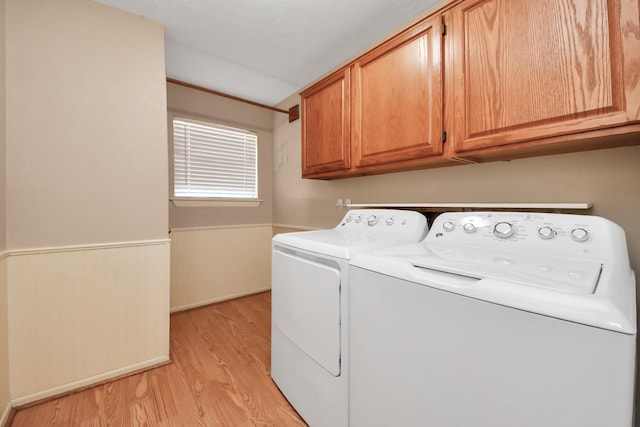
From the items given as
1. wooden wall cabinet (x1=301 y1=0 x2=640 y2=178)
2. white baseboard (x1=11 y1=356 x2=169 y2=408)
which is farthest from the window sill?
wooden wall cabinet (x1=301 y1=0 x2=640 y2=178)

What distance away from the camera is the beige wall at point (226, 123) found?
269cm

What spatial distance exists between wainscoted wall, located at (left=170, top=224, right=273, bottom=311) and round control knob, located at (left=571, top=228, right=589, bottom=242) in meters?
2.85

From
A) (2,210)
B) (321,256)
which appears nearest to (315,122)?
(321,256)

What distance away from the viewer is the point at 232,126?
9.92ft

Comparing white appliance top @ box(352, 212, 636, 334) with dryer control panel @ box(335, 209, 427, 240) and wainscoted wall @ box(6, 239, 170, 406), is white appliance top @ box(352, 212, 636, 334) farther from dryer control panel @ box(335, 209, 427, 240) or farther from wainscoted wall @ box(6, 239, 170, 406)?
wainscoted wall @ box(6, 239, 170, 406)

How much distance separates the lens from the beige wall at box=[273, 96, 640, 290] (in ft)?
3.53

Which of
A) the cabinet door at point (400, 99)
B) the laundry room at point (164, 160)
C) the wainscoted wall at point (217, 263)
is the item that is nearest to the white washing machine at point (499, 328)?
the laundry room at point (164, 160)

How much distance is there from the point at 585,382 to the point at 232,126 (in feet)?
10.5

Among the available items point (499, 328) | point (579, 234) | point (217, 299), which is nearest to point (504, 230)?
point (579, 234)

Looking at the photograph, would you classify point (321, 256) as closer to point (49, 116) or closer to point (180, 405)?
point (180, 405)

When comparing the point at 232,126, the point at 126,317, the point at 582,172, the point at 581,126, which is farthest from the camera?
the point at 232,126

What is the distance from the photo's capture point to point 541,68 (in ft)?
3.33

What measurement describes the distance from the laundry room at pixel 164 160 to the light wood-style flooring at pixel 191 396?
1 cm

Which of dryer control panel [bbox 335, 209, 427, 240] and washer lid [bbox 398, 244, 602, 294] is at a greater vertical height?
dryer control panel [bbox 335, 209, 427, 240]
